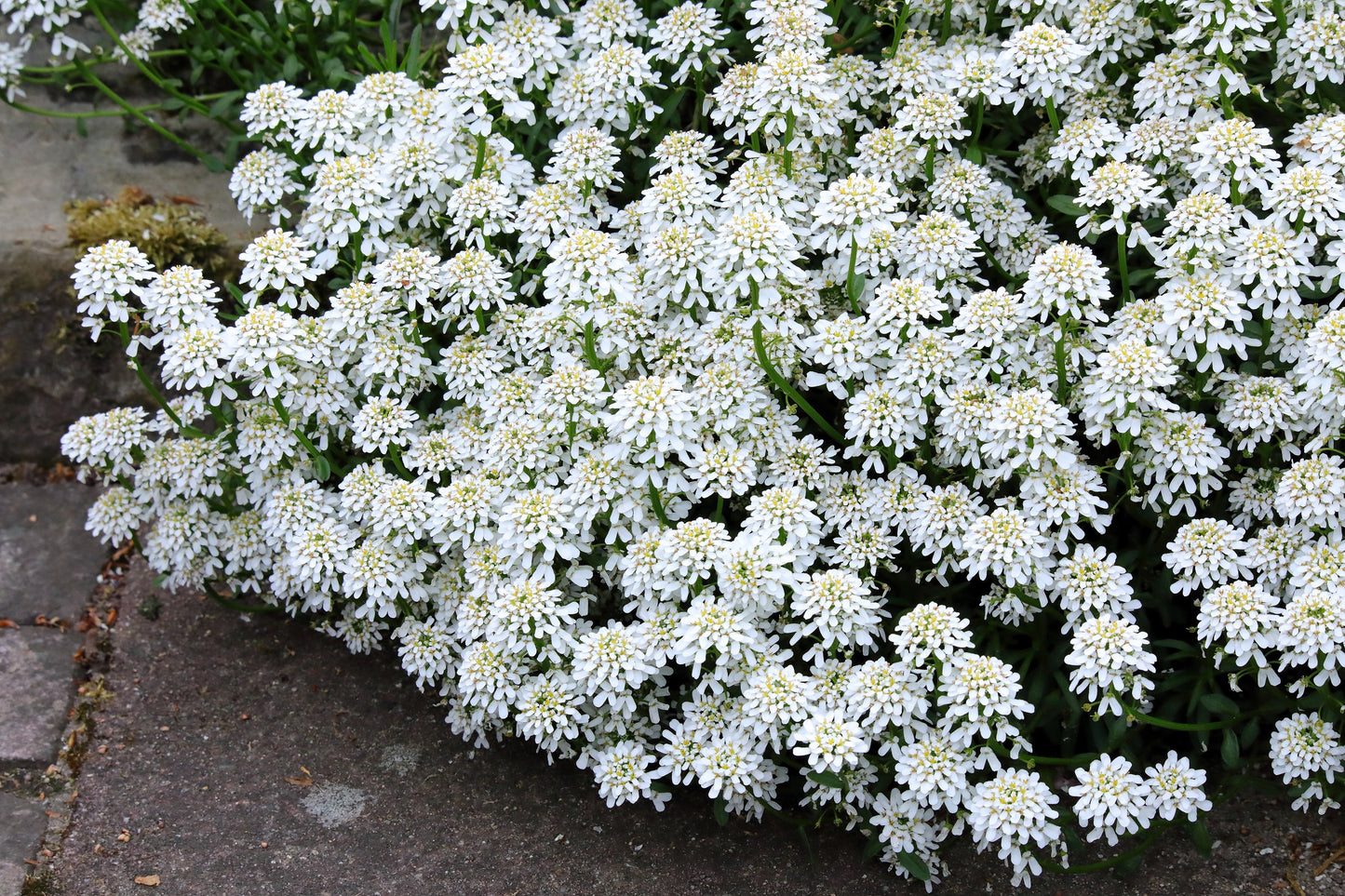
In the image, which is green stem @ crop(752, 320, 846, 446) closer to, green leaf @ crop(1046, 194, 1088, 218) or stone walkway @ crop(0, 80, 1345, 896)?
green leaf @ crop(1046, 194, 1088, 218)

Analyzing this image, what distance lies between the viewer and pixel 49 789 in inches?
140

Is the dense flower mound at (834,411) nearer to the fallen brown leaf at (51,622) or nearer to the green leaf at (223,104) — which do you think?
the fallen brown leaf at (51,622)

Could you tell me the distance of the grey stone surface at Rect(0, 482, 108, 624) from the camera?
4246 millimetres

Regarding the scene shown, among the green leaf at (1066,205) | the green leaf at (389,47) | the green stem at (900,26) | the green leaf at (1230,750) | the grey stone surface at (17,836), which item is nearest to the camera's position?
the green leaf at (1230,750)

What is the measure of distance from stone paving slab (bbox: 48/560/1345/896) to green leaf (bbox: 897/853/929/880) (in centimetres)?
14

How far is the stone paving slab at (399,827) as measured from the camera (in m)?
3.29

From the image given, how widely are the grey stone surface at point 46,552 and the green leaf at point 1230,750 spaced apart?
11.5ft

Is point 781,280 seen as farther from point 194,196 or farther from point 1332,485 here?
point 194,196

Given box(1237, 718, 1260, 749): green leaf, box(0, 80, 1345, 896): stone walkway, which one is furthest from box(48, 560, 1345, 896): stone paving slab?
box(1237, 718, 1260, 749): green leaf

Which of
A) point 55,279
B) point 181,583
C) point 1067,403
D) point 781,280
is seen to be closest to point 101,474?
point 181,583

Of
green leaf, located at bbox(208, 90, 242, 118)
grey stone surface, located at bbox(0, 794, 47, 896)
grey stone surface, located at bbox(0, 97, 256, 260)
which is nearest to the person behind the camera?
grey stone surface, located at bbox(0, 794, 47, 896)

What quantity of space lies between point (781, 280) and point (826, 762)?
129 centimetres

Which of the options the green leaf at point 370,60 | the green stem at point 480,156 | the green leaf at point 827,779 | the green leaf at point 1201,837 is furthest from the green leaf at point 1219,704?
the green leaf at point 370,60

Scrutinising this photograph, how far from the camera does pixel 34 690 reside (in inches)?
153
